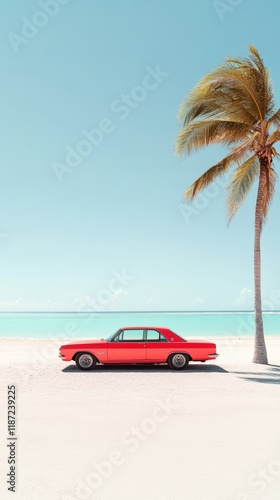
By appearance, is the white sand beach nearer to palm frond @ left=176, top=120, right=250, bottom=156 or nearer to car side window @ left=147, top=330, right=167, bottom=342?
car side window @ left=147, top=330, right=167, bottom=342

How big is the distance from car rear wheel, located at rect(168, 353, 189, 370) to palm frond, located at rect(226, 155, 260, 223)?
226 inches

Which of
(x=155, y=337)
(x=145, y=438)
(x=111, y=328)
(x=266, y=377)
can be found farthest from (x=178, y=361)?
(x=111, y=328)

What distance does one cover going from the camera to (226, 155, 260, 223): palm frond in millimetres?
14977

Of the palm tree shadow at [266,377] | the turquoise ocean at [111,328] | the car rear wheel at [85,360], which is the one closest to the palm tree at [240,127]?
the palm tree shadow at [266,377]

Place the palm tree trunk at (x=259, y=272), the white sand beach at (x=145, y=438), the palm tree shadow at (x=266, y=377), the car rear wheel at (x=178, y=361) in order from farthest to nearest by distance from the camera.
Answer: the palm tree trunk at (x=259, y=272) < the car rear wheel at (x=178, y=361) < the palm tree shadow at (x=266, y=377) < the white sand beach at (x=145, y=438)

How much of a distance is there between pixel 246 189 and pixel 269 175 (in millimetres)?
939

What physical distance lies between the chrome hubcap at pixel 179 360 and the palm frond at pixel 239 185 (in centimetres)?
576

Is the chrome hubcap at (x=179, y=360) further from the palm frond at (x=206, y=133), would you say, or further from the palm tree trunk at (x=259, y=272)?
the palm frond at (x=206, y=133)

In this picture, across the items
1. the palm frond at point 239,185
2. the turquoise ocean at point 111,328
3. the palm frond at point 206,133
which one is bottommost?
the turquoise ocean at point 111,328

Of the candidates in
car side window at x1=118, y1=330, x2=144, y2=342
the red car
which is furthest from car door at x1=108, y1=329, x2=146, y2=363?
car side window at x1=118, y1=330, x2=144, y2=342

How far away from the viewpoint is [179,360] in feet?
39.4

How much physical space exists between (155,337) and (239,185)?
6563 millimetres

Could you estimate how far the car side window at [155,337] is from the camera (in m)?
12.2

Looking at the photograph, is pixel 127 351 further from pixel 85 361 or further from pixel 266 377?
pixel 266 377
